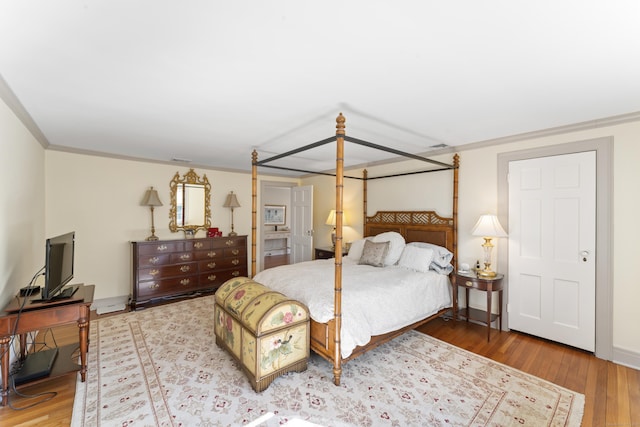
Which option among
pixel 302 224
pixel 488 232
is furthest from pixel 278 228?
pixel 488 232

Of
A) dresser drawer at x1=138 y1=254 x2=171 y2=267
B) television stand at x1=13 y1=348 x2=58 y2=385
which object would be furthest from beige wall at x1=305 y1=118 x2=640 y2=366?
television stand at x1=13 y1=348 x2=58 y2=385

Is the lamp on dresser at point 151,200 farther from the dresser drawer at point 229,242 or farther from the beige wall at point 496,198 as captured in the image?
the beige wall at point 496,198

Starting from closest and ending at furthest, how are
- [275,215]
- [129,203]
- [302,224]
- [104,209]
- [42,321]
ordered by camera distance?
[42,321] → [104,209] → [129,203] → [302,224] → [275,215]

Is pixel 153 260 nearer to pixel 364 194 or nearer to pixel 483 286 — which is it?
pixel 364 194

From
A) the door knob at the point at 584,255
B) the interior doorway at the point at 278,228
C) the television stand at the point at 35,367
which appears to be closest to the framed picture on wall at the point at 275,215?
the interior doorway at the point at 278,228

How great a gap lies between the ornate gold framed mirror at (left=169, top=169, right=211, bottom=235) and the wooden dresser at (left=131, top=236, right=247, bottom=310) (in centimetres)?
52

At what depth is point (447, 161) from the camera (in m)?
3.85

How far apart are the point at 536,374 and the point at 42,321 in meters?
4.10

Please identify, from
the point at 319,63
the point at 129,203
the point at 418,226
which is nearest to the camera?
the point at 319,63

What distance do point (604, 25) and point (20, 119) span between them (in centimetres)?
424

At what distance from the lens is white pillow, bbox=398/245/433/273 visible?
3463 millimetres

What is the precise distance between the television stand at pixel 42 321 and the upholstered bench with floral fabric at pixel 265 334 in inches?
44.3

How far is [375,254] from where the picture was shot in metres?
3.69

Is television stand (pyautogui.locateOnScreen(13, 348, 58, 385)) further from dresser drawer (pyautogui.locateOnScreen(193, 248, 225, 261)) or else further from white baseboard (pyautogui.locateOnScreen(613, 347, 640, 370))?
white baseboard (pyautogui.locateOnScreen(613, 347, 640, 370))
